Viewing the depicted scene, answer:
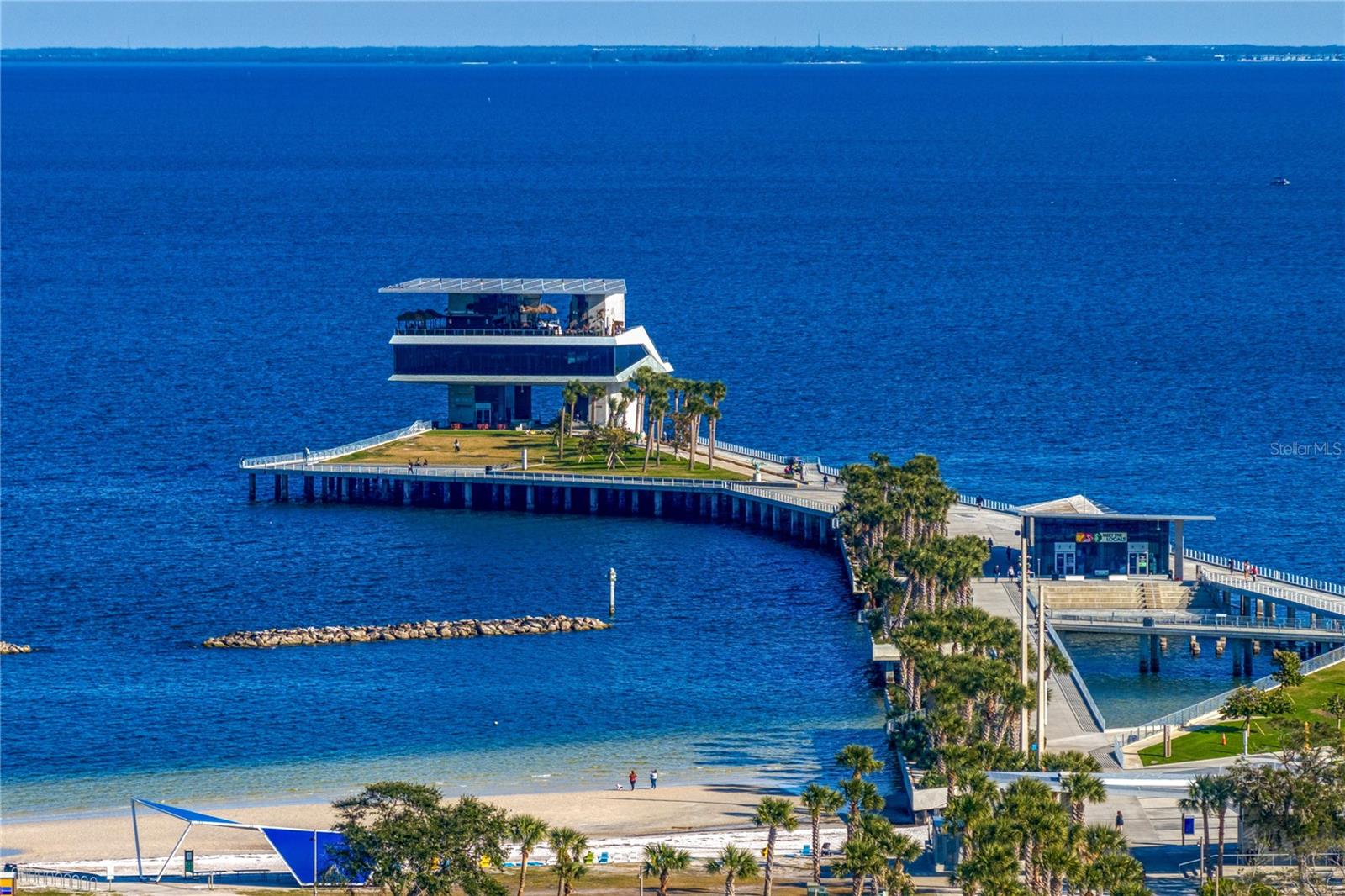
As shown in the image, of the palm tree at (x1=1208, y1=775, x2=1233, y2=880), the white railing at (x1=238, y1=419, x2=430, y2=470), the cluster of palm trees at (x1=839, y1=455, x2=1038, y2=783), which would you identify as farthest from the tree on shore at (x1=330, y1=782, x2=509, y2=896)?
the white railing at (x1=238, y1=419, x2=430, y2=470)

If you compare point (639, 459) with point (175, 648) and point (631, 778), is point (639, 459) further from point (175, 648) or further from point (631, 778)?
point (631, 778)

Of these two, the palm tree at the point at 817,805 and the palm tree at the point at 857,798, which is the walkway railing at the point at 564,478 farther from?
the palm tree at the point at 817,805

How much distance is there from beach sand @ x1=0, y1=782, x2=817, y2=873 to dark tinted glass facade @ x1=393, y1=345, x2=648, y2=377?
206ft

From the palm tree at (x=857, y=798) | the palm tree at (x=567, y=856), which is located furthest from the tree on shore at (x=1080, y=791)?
the palm tree at (x=567, y=856)

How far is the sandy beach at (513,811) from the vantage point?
83875mm

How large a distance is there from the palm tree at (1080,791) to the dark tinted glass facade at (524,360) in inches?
3189

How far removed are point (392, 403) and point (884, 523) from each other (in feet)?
222

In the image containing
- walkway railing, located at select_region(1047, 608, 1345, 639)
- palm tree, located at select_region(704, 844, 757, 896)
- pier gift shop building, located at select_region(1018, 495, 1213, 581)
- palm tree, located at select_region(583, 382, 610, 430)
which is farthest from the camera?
palm tree, located at select_region(583, 382, 610, 430)

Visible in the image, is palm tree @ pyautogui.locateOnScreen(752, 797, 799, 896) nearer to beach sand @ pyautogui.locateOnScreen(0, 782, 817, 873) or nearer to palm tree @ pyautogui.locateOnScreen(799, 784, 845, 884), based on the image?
palm tree @ pyautogui.locateOnScreen(799, 784, 845, 884)

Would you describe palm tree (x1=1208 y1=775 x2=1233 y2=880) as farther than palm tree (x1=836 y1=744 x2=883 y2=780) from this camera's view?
No

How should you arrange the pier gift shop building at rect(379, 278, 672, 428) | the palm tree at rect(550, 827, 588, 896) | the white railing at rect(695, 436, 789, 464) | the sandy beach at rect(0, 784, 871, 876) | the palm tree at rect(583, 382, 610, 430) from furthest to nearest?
the pier gift shop building at rect(379, 278, 672, 428)
the palm tree at rect(583, 382, 610, 430)
the white railing at rect(695, 436, 789, 464)
the sandy beach at rect(0, 784, 871, 876)
the palm tree at rect(550, 827, 588, 896)

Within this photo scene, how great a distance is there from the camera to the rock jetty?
11456 cm

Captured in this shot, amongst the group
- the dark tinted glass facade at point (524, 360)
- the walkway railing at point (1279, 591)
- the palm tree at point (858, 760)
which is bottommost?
the palm tree at point (858, 760)

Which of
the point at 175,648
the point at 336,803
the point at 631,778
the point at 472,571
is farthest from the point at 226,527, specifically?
the point at 336,803
